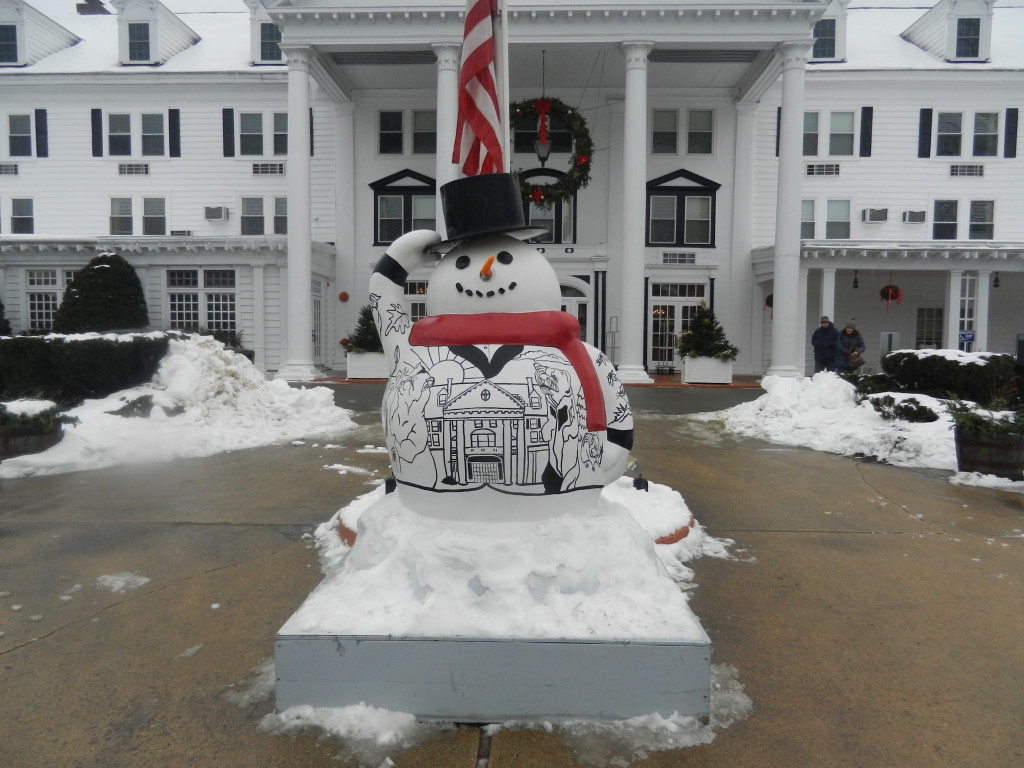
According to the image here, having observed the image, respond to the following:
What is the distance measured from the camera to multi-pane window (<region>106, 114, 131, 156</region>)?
21.4 m

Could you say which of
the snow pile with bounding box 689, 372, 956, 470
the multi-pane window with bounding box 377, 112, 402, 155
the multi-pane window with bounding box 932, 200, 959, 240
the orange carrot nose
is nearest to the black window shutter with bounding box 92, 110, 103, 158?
the multi-pane window with bounding box 377, 112, 402, 155

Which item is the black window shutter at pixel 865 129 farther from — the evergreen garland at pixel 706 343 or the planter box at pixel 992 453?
the planter box at pixel 992 453

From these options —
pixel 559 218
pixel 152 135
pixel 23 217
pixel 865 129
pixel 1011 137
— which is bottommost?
pixel 559 218

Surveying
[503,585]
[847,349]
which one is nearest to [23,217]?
[847,349]

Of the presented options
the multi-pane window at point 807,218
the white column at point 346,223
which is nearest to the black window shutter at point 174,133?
the white column at point 346,223

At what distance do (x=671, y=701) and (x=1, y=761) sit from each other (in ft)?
7.49

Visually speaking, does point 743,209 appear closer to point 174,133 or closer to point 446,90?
point 446,90

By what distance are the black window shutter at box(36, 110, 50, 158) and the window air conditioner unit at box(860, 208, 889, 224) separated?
2468cm

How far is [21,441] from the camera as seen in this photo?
697 centimetres

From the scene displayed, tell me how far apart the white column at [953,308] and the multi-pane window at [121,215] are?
23.8 m

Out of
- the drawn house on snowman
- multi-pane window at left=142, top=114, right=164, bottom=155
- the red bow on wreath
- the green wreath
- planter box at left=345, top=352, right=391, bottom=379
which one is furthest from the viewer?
multi-pane window at left=142, top=114, right=164, bottom=155

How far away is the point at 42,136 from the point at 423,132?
1181cm

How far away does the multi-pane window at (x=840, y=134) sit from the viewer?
67.6 ft

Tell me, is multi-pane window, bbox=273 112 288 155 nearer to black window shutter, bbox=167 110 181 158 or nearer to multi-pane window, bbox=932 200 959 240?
black window shutter, bbox=167 110 181 158
